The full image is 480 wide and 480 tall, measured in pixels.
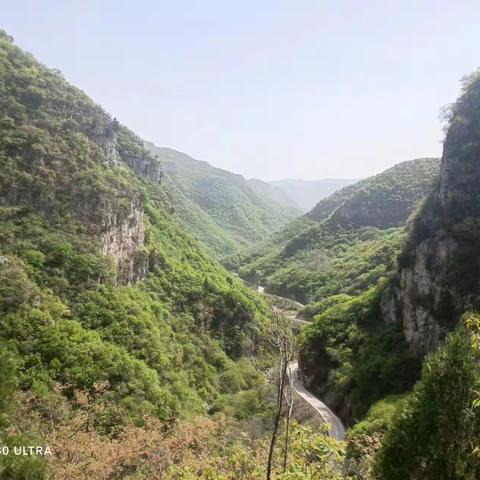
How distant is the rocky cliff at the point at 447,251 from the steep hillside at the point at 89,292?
21711 millimetres

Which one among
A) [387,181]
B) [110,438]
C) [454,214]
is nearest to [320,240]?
[387,181]

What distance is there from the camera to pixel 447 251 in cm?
4344

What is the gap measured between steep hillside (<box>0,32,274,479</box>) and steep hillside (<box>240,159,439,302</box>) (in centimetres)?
2056

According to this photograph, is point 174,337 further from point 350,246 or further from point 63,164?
point 350,246

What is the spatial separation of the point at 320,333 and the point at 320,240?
236 feet

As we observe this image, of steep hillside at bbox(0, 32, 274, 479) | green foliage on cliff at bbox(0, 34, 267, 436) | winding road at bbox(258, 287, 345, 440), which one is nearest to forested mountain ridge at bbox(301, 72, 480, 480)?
winding road at bbox(258, 287, 345, 440)

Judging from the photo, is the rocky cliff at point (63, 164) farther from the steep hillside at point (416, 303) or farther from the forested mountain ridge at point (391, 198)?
the forested mountain ridge at point (391, 198)

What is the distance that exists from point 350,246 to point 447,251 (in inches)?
2750

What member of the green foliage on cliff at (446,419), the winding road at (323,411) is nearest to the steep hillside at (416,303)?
the winding road at (323,411)

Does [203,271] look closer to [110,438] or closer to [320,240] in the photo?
[110,438]

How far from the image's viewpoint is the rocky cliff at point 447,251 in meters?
41.0

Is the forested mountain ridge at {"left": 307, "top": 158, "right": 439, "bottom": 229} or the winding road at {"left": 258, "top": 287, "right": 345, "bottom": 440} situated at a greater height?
the forested mountain ridge at {"left": 307, "top": 158, "right": 439, "bottom": 229}

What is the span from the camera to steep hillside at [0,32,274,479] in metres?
40.2

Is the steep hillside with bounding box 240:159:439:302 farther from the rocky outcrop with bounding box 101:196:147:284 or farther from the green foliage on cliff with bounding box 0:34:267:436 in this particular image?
the rocky outcrop with bounding box 101:196:147:284
